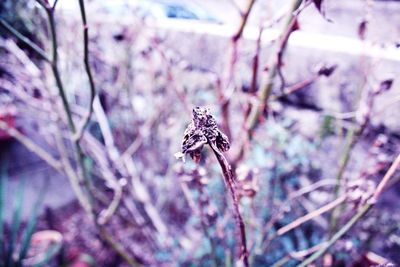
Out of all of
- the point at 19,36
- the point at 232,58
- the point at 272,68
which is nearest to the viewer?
the point at 19,36

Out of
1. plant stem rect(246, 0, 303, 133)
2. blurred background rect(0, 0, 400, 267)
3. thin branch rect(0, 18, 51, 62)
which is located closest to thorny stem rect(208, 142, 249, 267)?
blurred background rect(0, 0, 400, 267)

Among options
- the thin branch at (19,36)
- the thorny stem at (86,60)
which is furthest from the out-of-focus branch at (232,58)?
the thin branch at (19,36)

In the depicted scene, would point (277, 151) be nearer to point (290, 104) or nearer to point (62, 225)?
point (290, 104)

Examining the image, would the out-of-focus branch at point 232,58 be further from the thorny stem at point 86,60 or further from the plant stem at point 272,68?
the thorny stem at point 86,60

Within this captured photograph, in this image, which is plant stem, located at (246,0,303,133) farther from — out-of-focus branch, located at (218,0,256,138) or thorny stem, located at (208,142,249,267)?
thorny stem, located at (208,142,249,267)

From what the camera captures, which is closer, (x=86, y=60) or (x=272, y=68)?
(x=86, y=60)

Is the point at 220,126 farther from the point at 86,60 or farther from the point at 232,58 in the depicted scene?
the point at 86,60

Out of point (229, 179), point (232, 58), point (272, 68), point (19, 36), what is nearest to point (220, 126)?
point (232, 58)

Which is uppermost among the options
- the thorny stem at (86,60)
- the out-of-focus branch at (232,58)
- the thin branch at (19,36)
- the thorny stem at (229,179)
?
the out-of-focus branch at (232,58)
